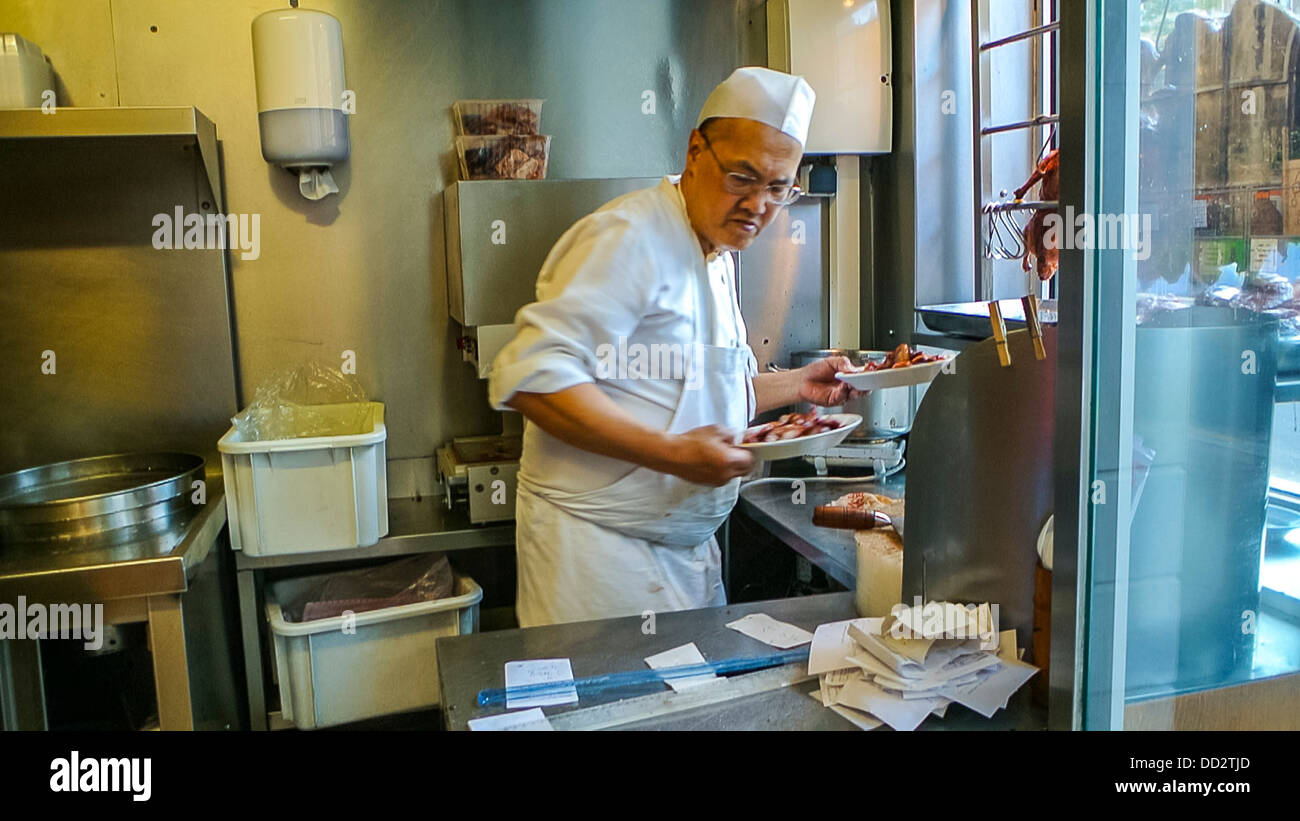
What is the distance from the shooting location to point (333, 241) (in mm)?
2799

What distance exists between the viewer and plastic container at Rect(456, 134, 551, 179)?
2625 millimetres

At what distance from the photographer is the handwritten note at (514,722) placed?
121 cm

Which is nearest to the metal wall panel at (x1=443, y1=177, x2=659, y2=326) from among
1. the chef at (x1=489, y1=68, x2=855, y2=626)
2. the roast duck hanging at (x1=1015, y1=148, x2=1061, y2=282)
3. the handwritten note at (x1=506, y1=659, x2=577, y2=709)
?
the chef at (x1=489, y1=68, x2=855, y2=626)

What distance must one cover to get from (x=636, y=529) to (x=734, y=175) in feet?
2.30

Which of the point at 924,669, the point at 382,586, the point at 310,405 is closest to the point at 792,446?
the point at 924,669

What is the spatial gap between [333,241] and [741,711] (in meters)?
2.03

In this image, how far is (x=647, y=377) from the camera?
1.88 m

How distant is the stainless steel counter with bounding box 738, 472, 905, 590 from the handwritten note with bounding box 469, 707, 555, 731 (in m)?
0.83

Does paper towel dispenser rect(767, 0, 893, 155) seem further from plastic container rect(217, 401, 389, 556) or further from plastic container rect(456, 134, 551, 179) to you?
plastic container rect(217, 401, 389, 556)

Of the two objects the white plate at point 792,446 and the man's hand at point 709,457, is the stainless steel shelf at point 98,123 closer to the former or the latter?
the man's hand at point 709,457

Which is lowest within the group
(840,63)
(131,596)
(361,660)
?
(361,660)

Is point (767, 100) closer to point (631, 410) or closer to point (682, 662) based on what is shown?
point (631, 410)
